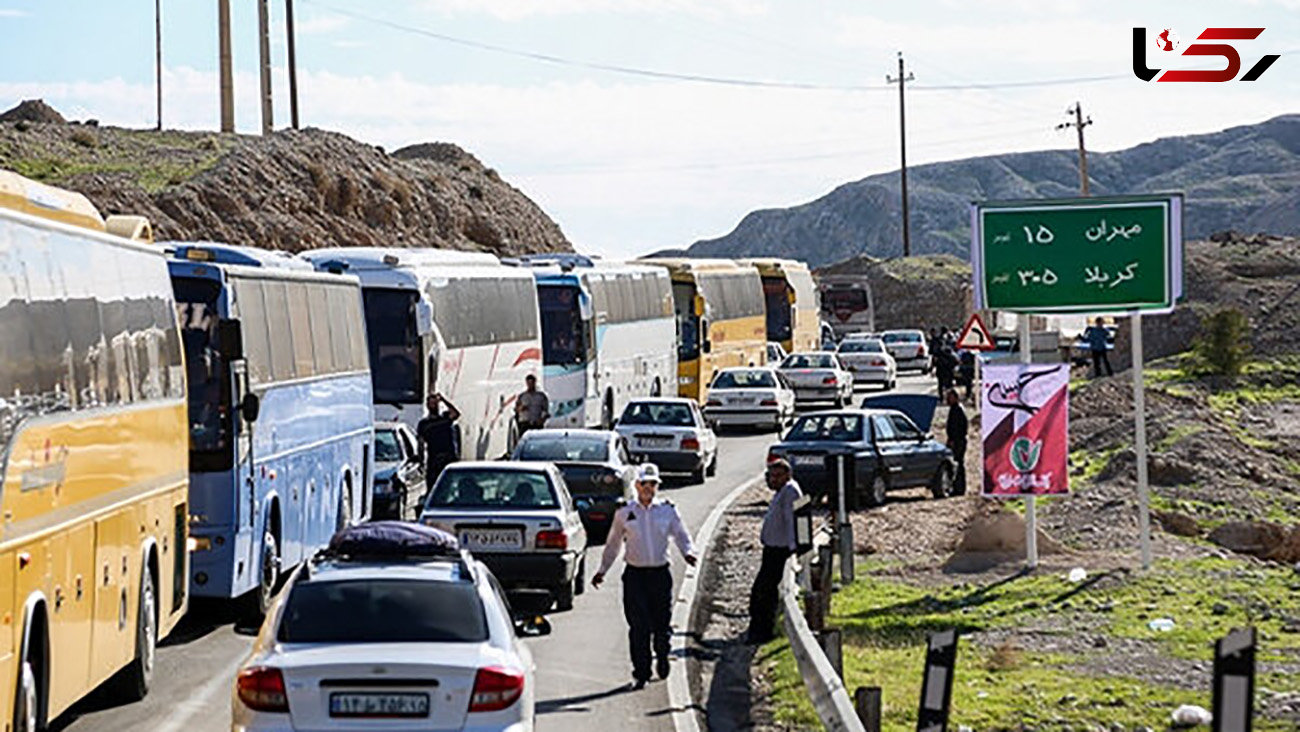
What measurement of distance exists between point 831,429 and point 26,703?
23.7m

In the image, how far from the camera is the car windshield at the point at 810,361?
60.8 m

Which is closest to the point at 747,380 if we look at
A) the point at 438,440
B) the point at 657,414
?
the point at 657,414

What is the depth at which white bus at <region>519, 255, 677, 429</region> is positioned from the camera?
4462 centimetres

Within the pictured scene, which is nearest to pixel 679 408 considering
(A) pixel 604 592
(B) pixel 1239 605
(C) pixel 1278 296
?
(A) pixel 604 592

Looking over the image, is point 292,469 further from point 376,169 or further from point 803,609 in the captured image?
point 376,169

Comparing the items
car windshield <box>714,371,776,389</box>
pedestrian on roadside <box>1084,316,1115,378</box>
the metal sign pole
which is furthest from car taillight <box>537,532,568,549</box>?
pedestrian on roadside <box>1084,316,1115,378</box>

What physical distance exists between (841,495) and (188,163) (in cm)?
5989

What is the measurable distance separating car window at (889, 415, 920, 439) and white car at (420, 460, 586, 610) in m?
14.3

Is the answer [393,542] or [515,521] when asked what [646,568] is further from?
[393,542]

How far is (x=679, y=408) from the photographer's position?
40.2 m

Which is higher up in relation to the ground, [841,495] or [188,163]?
[188,163]

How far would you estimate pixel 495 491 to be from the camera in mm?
22797

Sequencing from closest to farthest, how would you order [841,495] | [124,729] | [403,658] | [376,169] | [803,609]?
[403,658], [124,729], [803,609], [841,495], [376,169]

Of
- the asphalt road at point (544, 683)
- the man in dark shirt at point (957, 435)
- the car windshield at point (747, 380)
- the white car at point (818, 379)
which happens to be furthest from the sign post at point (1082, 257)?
the white car at point (818, 379)
